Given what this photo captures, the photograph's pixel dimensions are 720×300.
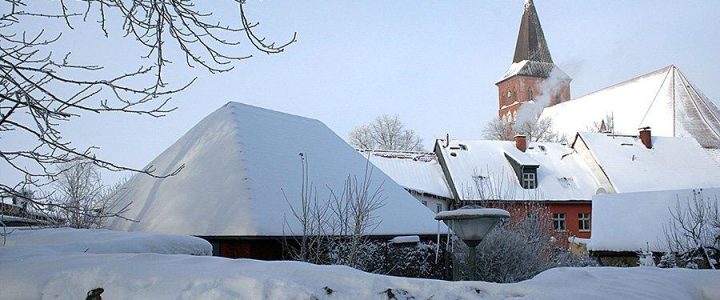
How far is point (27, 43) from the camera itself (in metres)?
4.79

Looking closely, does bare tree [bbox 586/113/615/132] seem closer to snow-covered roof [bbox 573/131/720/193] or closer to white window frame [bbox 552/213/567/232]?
snow-covered roof [bbox 573/131/720/193]

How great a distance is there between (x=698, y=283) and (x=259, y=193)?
8559mm

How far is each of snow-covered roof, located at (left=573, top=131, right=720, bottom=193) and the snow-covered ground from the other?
29.3 metres

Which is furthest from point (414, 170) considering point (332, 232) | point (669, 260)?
point (332, 232)

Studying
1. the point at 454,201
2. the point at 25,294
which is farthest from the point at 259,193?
the point at 454,201

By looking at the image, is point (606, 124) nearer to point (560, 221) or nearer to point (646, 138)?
point (646, 138)

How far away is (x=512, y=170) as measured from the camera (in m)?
32.3

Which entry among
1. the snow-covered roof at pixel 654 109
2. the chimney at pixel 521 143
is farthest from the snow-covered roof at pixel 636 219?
the snow-covered roof at pixel 654 109

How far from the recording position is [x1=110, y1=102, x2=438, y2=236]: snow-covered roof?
10.6 metres

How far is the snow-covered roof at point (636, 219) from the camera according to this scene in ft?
60.6

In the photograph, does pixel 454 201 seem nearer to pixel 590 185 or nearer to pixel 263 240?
pixel 590 185

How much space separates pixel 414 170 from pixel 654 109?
22.3 m

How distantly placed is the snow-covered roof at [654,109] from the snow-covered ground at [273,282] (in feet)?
132

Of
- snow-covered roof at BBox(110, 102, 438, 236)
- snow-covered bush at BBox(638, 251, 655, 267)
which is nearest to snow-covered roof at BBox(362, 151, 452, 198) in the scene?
snow-covered bush at BBox(638, 251, 655, 267)
